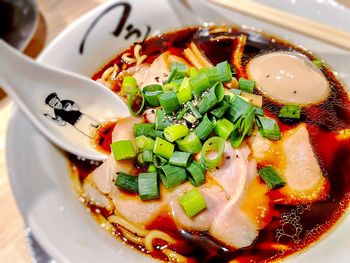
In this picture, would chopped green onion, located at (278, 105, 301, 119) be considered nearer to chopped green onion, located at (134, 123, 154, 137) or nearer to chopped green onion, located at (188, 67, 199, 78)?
chopped green onion, located at (188, 67, 199, 78)

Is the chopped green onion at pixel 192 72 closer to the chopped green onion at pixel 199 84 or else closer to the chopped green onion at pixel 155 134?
the chopped green onion at pixel 199 84

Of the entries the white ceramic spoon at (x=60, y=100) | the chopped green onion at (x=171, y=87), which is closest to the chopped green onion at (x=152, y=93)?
the chopped green onion at (x=171, y=87)

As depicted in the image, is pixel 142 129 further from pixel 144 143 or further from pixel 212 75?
pixel 212 75

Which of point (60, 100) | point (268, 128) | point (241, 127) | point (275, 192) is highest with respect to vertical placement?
point (60, 100)

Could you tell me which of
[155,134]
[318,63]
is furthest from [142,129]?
[318,63]

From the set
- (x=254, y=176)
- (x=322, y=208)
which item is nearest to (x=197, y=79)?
(x=254, y=176)

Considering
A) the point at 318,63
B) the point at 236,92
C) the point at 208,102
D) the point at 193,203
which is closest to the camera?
the point at 193,203
